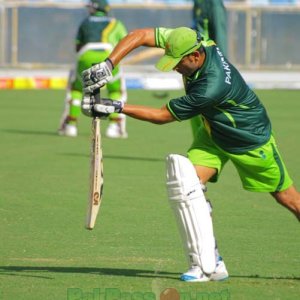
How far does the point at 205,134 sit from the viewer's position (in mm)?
8414

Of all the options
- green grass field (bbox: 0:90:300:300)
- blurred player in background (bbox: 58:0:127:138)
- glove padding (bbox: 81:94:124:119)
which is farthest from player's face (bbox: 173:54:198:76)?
blurred player in background (bbox: 58:0:127:138)

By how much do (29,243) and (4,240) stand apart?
0.80 feet

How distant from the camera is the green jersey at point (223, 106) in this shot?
7.93 m

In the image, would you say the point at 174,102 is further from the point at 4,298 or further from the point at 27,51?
the point at 27,51

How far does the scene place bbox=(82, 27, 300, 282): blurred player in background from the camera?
7887 mm

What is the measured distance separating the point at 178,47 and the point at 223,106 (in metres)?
0.55

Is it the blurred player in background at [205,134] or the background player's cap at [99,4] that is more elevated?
the blurred player in background at [205,134]

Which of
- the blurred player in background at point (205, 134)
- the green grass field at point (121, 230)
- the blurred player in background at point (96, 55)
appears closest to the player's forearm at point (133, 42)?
the blurred player in background at point (205, 134)

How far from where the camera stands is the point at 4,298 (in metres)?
7.45

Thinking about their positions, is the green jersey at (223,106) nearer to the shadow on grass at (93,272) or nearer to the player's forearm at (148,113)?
the player's forearm at (148,113)

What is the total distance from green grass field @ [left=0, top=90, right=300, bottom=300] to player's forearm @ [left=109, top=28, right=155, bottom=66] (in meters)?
1.59

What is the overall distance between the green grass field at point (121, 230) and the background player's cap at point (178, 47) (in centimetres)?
151

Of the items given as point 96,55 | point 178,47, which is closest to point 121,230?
point 178,47

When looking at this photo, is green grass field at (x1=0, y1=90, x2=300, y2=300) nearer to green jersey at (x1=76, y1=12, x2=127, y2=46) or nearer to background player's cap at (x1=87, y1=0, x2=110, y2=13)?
green jersey at (x1=76, y1=12, x2=127, y2=46)
